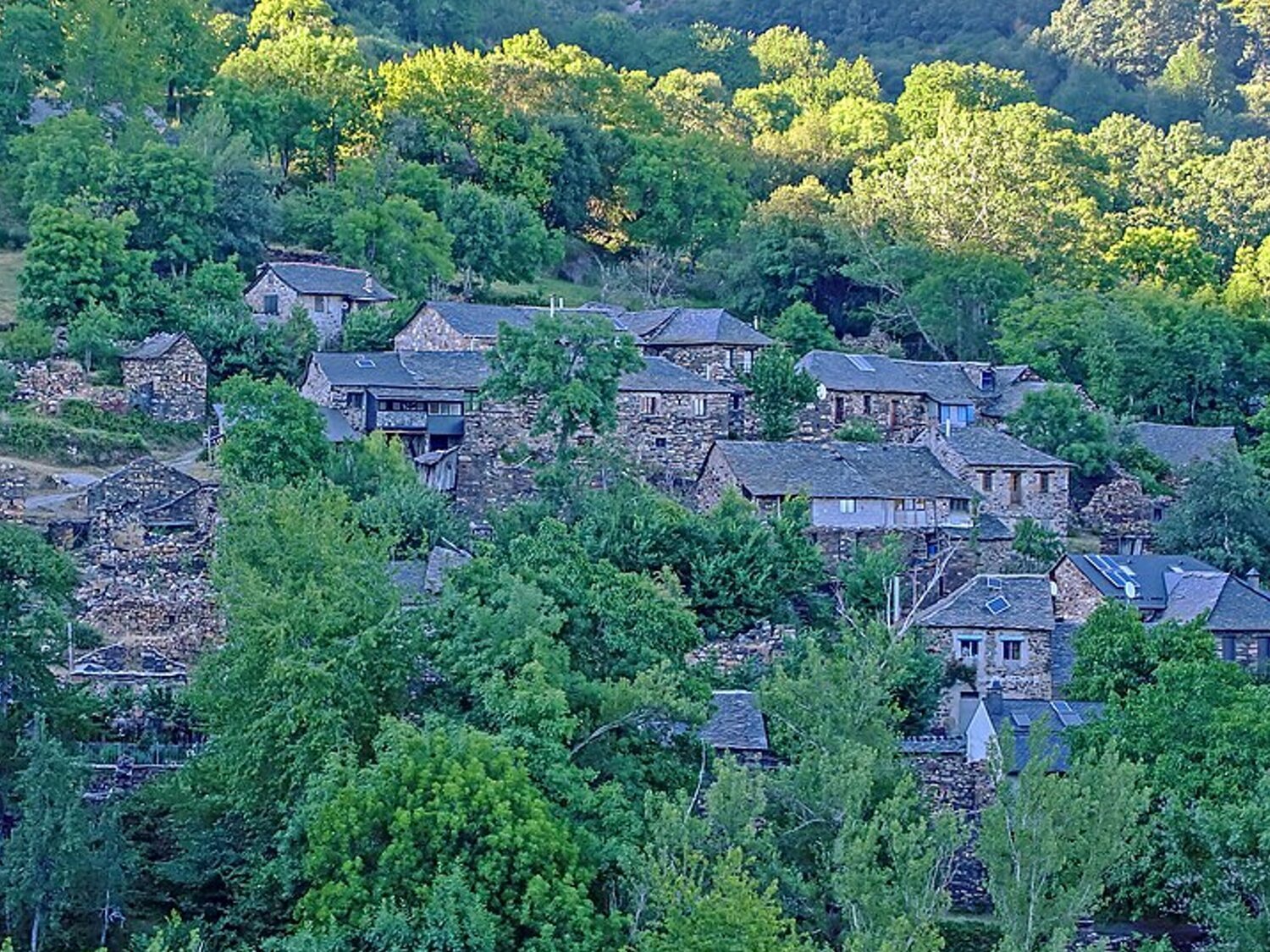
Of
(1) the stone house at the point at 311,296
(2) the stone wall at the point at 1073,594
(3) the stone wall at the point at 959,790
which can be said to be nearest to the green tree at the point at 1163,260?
(1) the stone house at the point at 311,296

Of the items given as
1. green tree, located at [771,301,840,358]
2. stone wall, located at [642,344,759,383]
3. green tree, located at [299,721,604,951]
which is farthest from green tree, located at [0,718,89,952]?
green tree, located at [771,301,840,358]

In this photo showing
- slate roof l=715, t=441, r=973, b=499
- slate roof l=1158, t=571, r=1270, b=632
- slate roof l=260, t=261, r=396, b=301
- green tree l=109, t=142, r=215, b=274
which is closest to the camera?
slate roof l=1158, t=571, r=1270, b=632

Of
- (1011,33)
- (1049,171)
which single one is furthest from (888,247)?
(1011,33)

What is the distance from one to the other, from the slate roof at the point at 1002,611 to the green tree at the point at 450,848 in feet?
53.1

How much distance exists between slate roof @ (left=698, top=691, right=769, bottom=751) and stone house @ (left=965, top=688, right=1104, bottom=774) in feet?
14.0

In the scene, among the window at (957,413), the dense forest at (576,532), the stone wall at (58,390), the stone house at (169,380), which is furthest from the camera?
the window at (957,413)

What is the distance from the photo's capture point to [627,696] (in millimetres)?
34406

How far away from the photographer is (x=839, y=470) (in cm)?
5344

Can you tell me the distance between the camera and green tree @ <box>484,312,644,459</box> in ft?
173

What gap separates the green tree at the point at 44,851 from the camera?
104ft

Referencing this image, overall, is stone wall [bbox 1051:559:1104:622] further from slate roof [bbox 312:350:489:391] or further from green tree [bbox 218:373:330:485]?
green tree [bbox 218:373:330:485]

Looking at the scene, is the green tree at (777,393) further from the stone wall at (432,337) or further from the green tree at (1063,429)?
the stone wall at (432,337)

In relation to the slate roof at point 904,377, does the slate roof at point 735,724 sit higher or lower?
lower

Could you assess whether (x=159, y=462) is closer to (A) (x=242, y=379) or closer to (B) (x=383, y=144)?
(A) (x=242, y=379)
